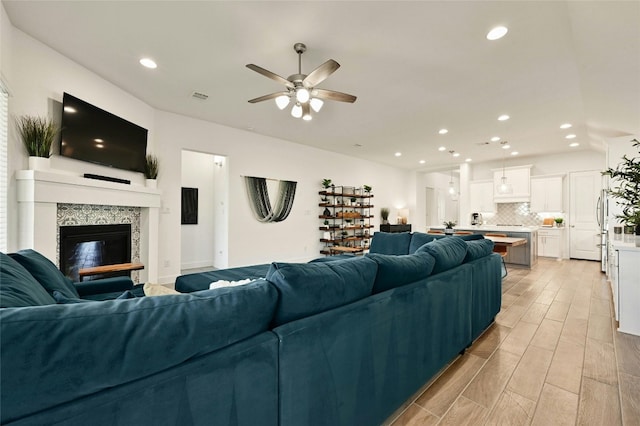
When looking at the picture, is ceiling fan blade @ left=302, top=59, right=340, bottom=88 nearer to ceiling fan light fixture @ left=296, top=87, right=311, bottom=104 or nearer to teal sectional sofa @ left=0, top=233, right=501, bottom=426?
ceiling fan light fixture @ left=296, top=87, right=311, bottom=104

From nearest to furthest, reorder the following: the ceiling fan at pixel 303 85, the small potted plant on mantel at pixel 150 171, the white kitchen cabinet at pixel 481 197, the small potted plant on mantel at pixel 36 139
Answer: the ceiling fan at pixel 303 85 → the small potted plant on mantel at pixel 36 139 → the small potted plant on mantel at pixel 150 171 → the white kitchen cabinet at pixel 481 197

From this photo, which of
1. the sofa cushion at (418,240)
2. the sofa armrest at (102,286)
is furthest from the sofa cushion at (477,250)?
the sofa armrest at (102,286)

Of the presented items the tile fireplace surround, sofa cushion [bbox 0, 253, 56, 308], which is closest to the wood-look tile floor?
sofa cushion [bbox 0, 253, 56, 308]

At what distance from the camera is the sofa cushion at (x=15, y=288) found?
3.06 feet

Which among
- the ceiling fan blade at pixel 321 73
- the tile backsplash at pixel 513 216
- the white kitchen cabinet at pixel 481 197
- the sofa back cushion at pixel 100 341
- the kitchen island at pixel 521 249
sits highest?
the ceiling fan blade at pixel 321 73

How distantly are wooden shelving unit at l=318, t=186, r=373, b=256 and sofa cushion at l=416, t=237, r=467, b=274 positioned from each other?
459cm

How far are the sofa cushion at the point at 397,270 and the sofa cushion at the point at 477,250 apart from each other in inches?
32.6

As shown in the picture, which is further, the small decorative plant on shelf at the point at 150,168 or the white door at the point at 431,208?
the white door at the point at 431,208

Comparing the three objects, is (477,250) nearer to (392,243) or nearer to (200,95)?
(392,243)

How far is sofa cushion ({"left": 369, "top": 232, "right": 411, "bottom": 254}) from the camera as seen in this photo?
4.23 m

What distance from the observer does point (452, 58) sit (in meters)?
3.17

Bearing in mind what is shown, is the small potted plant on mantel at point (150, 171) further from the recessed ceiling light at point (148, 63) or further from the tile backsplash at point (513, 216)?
the tile backsplash at point (513, 216)

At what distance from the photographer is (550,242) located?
7402mm

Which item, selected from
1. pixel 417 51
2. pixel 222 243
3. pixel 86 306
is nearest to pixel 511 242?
pixel 417 51
